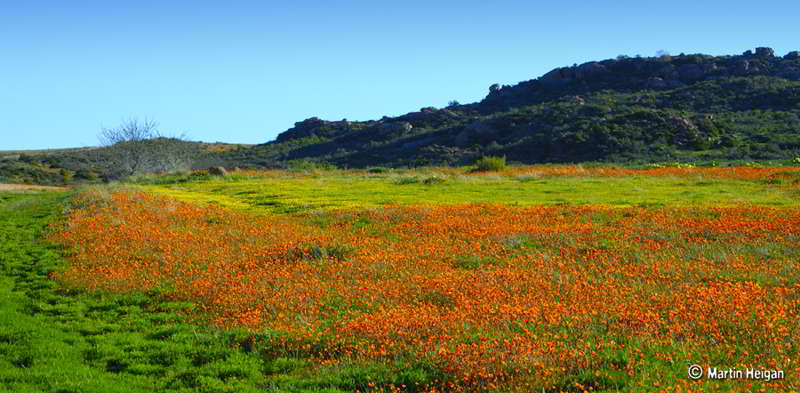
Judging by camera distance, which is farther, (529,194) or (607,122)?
(607,122)

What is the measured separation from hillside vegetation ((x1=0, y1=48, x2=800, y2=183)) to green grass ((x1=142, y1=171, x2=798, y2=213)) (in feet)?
105

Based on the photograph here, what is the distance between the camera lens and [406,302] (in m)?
13.4

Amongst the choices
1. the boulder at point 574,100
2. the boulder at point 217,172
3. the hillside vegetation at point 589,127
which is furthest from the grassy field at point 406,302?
the boulder at point 574,100

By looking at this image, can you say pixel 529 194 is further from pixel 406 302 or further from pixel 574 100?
pixel 574 100

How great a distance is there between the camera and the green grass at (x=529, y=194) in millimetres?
34250

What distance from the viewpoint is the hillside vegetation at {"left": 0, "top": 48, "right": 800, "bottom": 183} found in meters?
89.8

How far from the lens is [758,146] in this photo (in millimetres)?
81875

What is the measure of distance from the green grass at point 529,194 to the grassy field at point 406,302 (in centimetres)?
639

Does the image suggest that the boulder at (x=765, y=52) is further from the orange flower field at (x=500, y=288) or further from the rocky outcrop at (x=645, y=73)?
the orange flower field at (x=500, y=288)

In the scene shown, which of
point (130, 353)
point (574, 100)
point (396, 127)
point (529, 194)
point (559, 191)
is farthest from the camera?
point (396, 127)

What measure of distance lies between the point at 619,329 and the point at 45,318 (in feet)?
37.6

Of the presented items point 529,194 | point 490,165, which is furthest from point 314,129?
point 529,194

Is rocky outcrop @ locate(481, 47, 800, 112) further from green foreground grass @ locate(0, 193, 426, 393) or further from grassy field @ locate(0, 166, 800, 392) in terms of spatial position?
green foreground grass @ locate(0, 193, 426, 393)

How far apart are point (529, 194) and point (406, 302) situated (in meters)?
28.3
